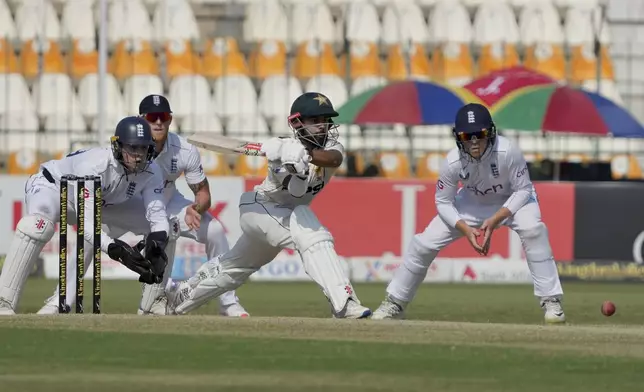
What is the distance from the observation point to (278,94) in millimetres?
22750

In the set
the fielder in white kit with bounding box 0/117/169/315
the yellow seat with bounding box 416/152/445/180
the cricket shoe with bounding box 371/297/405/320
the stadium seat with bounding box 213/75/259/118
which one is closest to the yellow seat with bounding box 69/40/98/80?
the stadium seat with bounding box 213/75/259/118

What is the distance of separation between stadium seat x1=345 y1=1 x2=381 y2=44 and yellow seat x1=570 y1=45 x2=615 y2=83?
3243 mm

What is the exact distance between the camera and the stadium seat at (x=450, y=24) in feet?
79.0

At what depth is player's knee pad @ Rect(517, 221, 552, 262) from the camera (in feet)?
38.7

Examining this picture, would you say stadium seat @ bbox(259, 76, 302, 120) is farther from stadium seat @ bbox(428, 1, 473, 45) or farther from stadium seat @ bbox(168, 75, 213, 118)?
stadium seat @ bbox(428, 1, 473, 45)

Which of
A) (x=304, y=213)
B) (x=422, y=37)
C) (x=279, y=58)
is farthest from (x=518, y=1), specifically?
(x=304, y=213)

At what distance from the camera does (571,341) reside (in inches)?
372

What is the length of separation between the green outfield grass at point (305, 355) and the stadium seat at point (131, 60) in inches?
480

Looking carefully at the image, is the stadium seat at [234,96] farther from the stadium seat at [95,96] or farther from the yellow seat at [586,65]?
the yellow seat at [586,65]

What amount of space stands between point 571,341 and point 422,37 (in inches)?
589

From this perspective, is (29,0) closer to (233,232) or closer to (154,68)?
(154,68)

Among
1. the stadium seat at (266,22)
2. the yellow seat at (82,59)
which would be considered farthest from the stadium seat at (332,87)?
the yellow seat at (82,59)

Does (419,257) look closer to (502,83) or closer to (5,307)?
(5,307)

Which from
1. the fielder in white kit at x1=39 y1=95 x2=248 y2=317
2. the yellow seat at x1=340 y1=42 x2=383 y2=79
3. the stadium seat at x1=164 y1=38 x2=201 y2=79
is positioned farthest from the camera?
the yellow seat at x1=340 y1=42 x2=383 y2=79
